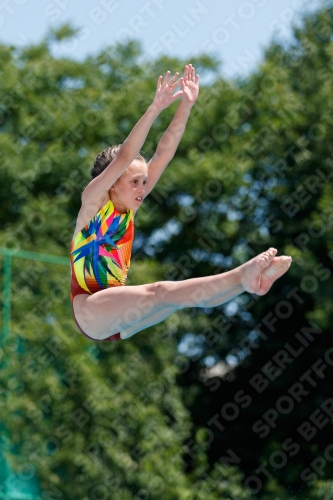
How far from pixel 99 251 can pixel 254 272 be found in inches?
41.6

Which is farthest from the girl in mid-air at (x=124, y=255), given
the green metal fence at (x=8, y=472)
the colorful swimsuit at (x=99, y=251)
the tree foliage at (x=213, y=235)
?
the tree foliage at (x=213, y=235)

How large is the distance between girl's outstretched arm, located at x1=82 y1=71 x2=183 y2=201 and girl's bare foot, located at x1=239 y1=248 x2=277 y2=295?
81 centimetres

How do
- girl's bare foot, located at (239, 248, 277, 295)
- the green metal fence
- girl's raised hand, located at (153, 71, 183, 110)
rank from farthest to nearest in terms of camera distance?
the green metal fence < girl's raised hand, located at (153, 71, 183, 110) < girl's bare foot, located at (239, 248, 277, 295)

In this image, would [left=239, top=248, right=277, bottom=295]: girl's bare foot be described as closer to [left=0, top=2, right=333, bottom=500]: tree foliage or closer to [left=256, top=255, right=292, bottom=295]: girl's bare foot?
[left=256, top=255, right=292, bottom=295]: girl's bare foot

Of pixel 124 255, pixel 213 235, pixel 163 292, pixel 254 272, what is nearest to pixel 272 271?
pixel 254 272

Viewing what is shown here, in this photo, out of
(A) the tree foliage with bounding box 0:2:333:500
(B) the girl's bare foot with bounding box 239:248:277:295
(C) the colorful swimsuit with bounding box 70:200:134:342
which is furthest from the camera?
(A) the tree foliage with bounding box 0:2:333:500

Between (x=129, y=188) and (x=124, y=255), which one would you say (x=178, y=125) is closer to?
(x=129, y=188)

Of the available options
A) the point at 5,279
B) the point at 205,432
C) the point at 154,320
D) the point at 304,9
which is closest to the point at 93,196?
the point at 154,320

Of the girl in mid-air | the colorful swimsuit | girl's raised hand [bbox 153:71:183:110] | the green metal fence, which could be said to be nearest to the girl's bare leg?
the girl in mid-air

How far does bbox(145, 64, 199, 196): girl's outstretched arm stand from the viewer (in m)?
5.05

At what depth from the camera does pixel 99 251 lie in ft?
16.6

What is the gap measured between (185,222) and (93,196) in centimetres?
1011

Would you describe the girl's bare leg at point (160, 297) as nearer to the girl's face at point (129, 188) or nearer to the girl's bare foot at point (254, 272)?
the girl's bare foot at point (254, 272)

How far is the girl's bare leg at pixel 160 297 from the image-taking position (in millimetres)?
4383
